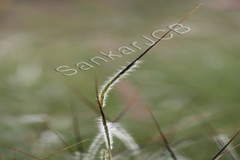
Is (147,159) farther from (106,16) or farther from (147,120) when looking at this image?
(106,16)

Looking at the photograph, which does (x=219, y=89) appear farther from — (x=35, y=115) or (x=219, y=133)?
(x=35, y=115)

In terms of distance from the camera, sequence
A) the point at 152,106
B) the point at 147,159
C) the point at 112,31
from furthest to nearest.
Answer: the point at 112,31, the point at 152,106, the point at 147,159

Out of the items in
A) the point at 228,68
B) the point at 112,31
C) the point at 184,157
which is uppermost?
the point at 112,31

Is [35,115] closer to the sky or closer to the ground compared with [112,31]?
closer to the ground

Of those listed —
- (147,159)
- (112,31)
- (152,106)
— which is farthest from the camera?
(112,31)

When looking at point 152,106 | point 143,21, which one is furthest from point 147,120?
point 143,21

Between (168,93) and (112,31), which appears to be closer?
(168,93)
